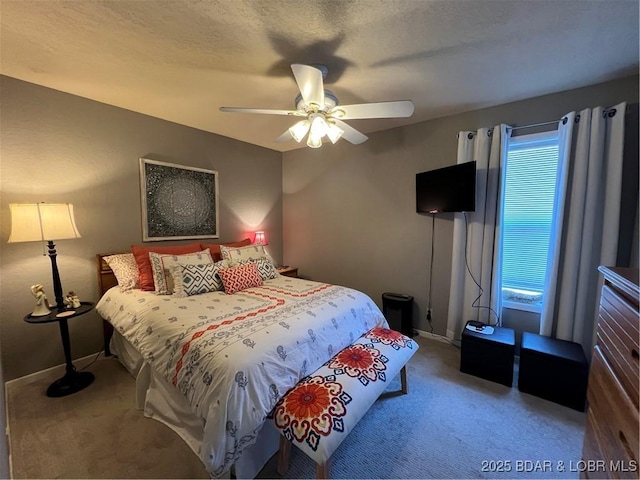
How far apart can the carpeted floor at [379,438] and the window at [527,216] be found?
991mm

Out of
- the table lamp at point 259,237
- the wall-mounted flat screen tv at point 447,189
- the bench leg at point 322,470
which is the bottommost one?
the bench leg at point 322,470

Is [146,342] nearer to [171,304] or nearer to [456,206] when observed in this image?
[171,304]

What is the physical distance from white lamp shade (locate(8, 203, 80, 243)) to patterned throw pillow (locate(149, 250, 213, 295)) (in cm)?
64

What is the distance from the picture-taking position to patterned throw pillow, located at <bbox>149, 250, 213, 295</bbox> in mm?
2414

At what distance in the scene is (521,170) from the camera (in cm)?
255

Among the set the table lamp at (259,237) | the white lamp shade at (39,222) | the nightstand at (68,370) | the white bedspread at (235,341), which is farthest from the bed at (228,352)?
the table lamp at (259,237)

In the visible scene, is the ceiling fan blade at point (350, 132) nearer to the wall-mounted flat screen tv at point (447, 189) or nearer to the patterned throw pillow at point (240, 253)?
the wall-mounted flat screen tv at point (447, 189)

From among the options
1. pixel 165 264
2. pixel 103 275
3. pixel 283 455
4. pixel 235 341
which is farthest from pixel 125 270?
pixel 283 455

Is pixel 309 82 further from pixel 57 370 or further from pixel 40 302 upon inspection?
pixel 57 370

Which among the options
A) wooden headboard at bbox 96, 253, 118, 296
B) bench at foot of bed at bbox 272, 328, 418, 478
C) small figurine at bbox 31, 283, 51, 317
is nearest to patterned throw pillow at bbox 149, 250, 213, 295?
wooden headboard at bbox 96, 253, 118, 296

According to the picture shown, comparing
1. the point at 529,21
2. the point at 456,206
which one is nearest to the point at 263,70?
the point at 529,21

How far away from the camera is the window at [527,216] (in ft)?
8.00

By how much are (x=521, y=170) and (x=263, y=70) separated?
2546 mm

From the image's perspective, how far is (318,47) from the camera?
1718 mm
